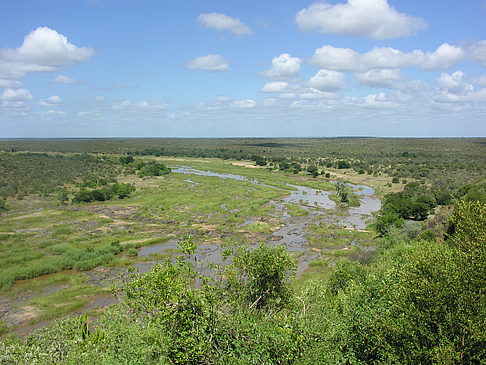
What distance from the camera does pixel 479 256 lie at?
11555 millimetres

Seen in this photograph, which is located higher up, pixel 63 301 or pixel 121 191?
pixel 121 191

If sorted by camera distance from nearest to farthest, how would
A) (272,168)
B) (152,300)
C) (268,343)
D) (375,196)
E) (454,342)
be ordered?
(454,342)
(268,343)
(152,300)
(375,196)
(272,168)

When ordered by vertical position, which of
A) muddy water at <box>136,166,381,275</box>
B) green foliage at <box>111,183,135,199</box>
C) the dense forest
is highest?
the dense forest

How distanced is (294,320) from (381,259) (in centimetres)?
1820

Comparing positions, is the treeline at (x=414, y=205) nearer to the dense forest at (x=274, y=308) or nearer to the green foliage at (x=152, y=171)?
the dense forest at (x=274, y=308)

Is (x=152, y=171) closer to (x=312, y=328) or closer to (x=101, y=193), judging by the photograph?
(x=101, y=193)

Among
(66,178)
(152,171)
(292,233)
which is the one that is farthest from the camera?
(152,171)

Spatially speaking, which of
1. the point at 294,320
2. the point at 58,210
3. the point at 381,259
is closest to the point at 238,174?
the point at 58,210

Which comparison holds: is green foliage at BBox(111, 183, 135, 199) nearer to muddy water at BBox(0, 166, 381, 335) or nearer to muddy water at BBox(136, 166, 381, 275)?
muddy water at BBox(0, 166, 381, 335)

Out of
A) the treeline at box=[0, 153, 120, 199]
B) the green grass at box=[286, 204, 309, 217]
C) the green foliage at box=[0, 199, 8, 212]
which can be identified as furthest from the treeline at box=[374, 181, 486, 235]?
the treeline at box=[0, 153, 120, 199]

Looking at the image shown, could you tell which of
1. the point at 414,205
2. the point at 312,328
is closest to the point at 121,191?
the point at 414,205

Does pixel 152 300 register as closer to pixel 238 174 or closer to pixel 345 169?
pixel 238 174

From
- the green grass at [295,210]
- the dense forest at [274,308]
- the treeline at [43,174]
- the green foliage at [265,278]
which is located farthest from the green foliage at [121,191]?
the green foliage at [265,278]

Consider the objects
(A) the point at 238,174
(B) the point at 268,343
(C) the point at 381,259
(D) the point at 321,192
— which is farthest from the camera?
(A) the point at 238,174
